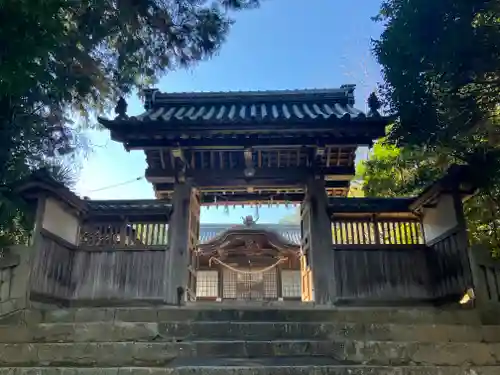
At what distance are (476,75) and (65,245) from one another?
6.14 meters

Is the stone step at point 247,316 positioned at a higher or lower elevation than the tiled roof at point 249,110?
lower

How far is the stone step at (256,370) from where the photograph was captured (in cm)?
356

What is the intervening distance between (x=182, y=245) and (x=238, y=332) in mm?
2442

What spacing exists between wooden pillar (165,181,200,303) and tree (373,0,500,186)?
338 centimetres

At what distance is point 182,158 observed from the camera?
6891 mm

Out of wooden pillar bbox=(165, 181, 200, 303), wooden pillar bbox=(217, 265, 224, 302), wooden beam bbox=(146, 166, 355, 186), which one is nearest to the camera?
wooden pillar bbox=(165, 181, 200, 303)

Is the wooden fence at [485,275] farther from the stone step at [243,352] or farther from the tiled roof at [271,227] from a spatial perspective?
the tiled roof at [271,227]

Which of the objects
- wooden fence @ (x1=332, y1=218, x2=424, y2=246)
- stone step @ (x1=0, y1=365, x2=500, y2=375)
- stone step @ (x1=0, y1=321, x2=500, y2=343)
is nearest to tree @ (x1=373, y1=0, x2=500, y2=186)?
wooden fence @ (x1=332, y1=218, x2=424, y2=246)

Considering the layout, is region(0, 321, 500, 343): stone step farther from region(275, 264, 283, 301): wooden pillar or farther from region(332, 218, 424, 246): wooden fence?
region(275, 264, 283, 301): wooden pillar

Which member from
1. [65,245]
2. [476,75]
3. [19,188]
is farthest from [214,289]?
[476,75]

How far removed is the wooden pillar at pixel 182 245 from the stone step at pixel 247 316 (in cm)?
151

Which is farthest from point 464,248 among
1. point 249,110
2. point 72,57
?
point 72,57

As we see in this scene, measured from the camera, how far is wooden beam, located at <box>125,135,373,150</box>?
6.54 meters

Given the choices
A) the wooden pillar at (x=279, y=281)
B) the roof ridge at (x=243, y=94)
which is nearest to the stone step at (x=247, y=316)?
the roof ridge at (x=243, y=94)
